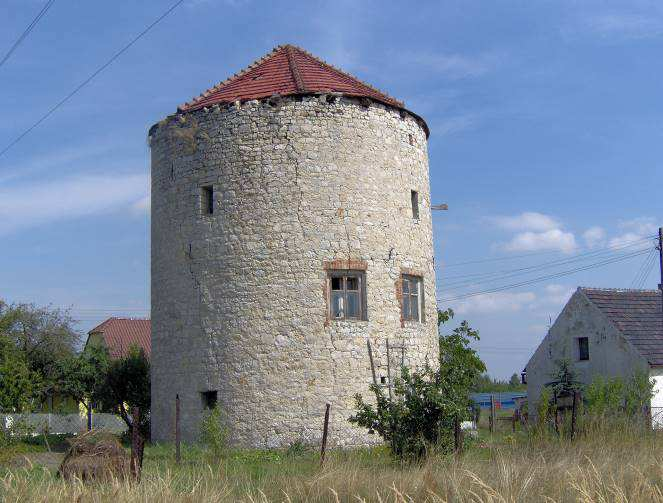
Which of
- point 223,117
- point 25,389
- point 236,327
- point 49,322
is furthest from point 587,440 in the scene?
point 49,322

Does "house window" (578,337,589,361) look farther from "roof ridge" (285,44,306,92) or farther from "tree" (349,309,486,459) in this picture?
"tree" (349,309,486,459)

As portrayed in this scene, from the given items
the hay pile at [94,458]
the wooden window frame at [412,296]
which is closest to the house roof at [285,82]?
the wooden window frame at [412,296]

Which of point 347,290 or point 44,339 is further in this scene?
point 44,339

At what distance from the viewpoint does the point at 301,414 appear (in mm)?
17875

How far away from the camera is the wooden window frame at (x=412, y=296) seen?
19.4 metres

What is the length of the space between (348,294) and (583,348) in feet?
45.5

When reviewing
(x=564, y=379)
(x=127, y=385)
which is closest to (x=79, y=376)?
(x=127, y=385)

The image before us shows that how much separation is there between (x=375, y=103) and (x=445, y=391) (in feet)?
26.9

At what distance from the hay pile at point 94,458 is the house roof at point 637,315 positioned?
1909 centimetres

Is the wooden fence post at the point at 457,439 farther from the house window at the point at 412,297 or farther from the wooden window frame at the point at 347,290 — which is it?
the house window at the point at 412,297

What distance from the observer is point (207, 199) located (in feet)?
63.3

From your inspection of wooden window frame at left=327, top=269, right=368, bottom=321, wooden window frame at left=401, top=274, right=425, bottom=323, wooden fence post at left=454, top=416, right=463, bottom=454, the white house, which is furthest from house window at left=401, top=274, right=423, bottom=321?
the white house

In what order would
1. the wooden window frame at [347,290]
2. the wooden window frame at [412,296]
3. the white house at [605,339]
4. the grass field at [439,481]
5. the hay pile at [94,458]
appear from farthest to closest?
the white house at [605,339] → the wooden window frame at [412,296] → the wooden window frame at [347,290] → the hay pile at [94,458] → the grass field at [439,481]

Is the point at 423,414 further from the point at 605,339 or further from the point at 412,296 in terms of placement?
the point at 605,339
